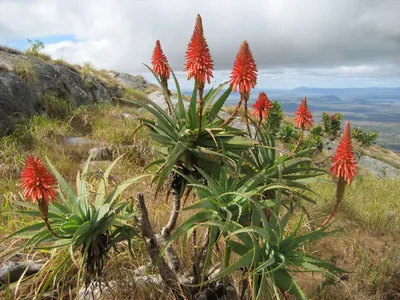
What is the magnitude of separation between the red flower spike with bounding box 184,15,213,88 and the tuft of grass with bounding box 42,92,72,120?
867 centimetres

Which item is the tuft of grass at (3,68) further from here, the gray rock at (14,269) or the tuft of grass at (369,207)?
the tuft of grass at (369,207)

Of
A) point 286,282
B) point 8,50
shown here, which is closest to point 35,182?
point 286,282

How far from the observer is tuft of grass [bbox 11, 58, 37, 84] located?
9.81 metres

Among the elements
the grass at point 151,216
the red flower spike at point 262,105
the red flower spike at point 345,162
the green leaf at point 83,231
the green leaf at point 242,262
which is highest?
the red flower spike at point 262,105

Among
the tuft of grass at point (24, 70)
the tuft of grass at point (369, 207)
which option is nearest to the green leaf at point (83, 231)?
the tuft of grass at point (369, 207)

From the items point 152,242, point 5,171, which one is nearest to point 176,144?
point 152,242

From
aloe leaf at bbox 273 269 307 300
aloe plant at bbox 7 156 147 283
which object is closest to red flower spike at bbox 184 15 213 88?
aloe plant at bbox 7 156 147 283

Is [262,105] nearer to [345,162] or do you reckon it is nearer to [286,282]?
[345,162]

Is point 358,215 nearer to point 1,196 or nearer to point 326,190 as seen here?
point 326,190

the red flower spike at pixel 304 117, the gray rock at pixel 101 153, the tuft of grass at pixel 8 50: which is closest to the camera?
the red flower spike at pixel 304 117

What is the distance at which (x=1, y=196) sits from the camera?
5609 mm

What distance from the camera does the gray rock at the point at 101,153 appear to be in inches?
310

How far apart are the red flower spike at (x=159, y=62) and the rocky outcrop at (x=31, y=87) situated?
670 cm

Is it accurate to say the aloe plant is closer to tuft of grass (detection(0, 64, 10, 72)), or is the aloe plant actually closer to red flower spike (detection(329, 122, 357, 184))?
red flower spike (detection(329, 122, 357, 184))
